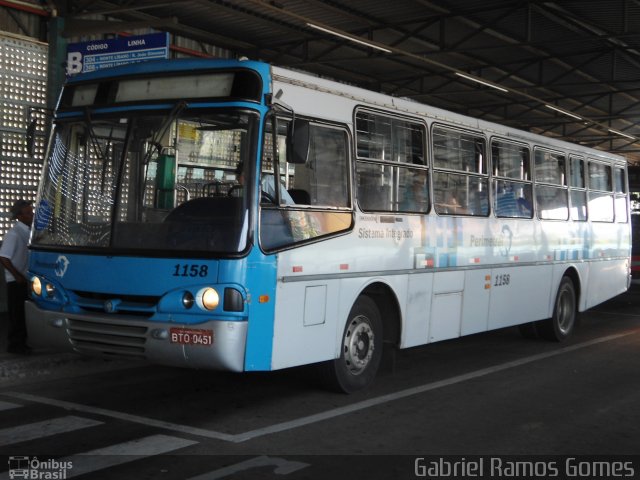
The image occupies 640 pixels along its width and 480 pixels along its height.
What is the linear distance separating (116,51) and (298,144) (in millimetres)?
6137

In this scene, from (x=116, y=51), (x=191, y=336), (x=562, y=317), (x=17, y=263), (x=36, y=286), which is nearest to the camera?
(x=191, y=336)

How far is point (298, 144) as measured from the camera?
22.5 feet

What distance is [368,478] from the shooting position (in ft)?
18.0

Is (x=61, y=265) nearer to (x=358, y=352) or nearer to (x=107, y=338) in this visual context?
(x=107, y=338)

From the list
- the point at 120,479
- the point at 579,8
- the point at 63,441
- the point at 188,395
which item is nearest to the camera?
the point at 120,479

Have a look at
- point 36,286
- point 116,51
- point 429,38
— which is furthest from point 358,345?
point 429,38

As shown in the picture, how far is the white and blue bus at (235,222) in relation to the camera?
6.64 metres

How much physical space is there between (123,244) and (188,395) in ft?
6.01

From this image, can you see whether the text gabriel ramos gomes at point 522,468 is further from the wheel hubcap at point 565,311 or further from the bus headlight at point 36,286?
the wheel hubcap at point 565,311

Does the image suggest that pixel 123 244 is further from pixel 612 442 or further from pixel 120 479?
pixel 612 442

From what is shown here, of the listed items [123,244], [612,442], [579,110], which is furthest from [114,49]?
[579,110]

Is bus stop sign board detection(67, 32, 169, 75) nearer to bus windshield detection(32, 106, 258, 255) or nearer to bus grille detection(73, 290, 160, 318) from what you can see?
bus windshield detection(32, 106, 258, 255)

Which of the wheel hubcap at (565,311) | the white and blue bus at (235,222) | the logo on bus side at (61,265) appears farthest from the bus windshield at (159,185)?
the wheel hubcap at (565,311)

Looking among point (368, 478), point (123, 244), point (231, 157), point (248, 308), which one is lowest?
point (368, 478)
